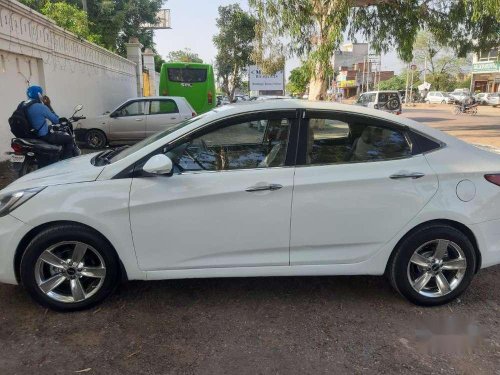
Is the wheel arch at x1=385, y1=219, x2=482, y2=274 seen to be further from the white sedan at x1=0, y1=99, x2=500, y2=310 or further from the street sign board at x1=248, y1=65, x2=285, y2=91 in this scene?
the street sign board at x1=248, y1=65, x2=285, y2=91

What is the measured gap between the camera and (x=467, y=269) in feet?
11.3

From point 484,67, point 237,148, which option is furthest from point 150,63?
point 484,67

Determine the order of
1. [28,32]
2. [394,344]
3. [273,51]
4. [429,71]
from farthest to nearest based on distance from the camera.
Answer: [429,71]
[273,51]
[28,32]
[394,344]

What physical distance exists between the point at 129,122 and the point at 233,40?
78.3ft

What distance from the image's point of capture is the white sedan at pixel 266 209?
3.18 m

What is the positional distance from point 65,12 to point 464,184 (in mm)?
15122

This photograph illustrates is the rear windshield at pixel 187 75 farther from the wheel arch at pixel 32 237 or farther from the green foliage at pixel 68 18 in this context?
the wheel arch at pixel 32 237

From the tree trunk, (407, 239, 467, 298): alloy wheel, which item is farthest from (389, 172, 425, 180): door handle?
the tree trunk

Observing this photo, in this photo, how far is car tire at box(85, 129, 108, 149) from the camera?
40.0 feet

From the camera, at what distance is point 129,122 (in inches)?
482

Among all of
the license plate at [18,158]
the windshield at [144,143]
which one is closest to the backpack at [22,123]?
the license plate at [18,158]

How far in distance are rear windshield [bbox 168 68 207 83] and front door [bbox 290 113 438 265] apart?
15.8 metres

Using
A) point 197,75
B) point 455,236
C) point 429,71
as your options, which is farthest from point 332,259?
point 429,71

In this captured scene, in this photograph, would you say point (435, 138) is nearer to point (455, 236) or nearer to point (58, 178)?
point (455, 236)
